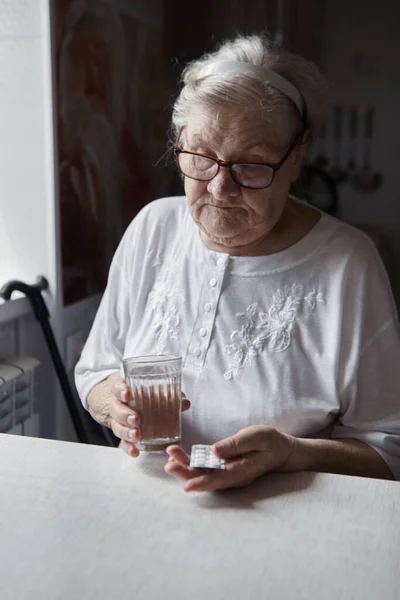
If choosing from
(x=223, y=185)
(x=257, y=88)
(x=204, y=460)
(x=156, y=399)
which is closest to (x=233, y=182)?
(x=223, y=185)

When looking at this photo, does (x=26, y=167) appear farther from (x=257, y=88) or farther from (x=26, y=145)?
(x=257, y=88)

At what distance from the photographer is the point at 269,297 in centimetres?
138

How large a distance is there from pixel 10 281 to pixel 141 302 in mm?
649

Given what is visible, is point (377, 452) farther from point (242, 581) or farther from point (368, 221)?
point (368, 221)

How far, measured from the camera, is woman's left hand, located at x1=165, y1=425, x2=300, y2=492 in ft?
3.08

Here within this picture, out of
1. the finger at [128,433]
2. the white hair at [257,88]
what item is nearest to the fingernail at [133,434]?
the finger at [128,433]


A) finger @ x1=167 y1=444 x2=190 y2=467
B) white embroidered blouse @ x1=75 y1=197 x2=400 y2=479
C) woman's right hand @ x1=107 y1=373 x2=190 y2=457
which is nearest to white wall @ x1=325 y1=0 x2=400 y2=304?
white embroidered blouse @ x1=75 y1=197 x2=400 y2=479

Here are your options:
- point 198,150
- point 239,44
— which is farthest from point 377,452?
point 239,44

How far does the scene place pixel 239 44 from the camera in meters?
1.39

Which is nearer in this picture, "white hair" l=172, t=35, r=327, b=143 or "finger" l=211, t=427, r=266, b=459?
"finger" l=211, t=427, r=266, b=459

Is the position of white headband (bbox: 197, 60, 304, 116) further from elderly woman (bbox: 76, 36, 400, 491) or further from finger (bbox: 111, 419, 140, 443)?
finger (bbox: 111, 419, 140, 443)

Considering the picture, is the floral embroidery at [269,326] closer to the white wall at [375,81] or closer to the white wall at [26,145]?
the white wall at [26,145]

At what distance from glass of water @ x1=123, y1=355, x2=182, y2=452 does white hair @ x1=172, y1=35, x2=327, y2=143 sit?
A: 52cm

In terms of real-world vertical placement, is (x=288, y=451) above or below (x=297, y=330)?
below
